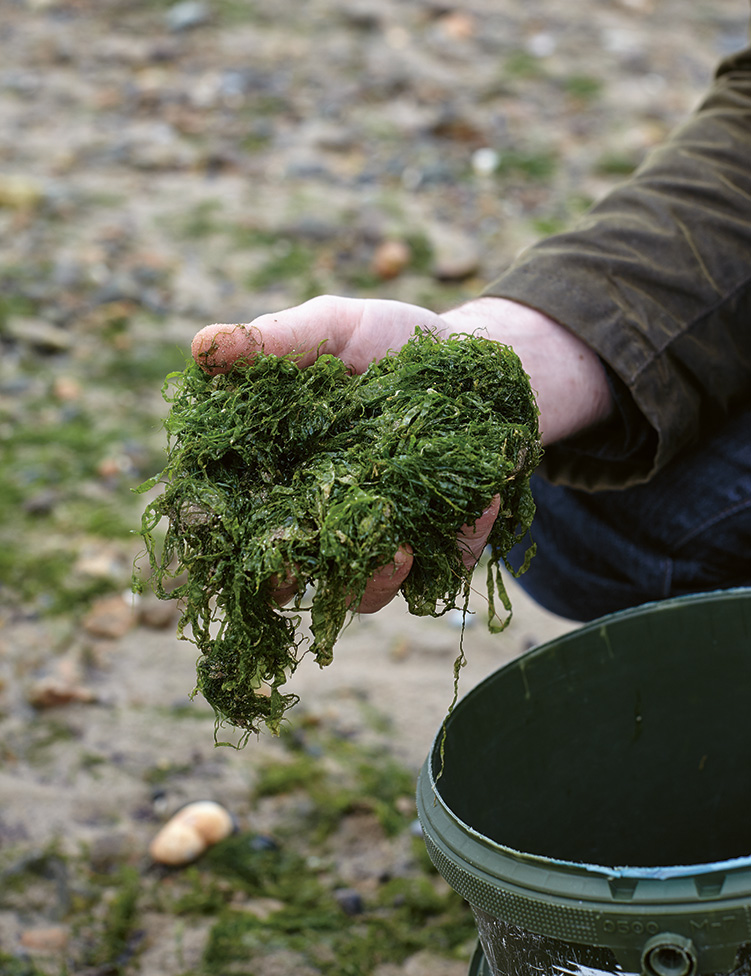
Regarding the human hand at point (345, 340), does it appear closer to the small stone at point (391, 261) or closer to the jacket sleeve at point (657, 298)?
the jacket sleeve at point (657, 298)

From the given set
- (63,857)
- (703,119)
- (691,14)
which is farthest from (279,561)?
(691,14)

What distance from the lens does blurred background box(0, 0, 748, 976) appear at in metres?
2.20

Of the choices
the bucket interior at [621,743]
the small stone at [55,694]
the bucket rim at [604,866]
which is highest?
the bucket rim at [604,866]

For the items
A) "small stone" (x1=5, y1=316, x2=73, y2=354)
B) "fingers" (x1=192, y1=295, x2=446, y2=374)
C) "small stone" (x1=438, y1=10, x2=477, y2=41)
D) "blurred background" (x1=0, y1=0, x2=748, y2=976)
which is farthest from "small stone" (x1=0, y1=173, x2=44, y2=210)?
"fingers" (x1=192, y1=295, x2=446, y2=374)

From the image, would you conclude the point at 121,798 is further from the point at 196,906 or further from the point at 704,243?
the point at 704,243

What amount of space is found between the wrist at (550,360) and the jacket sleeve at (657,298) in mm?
29

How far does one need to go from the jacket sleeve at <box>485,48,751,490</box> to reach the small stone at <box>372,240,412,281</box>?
9.17ft

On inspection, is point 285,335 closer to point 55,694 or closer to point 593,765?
point 593,765

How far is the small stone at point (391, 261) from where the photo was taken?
16.1 ft

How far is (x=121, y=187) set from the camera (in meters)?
5.67

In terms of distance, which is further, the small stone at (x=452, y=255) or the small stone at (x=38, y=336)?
the small stone at (x=452, y=255)

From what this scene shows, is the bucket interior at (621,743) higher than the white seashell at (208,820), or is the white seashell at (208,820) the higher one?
the bucket interior at (621,743)

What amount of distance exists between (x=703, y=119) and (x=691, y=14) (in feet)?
21.6

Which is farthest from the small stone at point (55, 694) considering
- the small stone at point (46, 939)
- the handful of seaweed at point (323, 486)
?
the handful of seaweed at point (323, 486)
